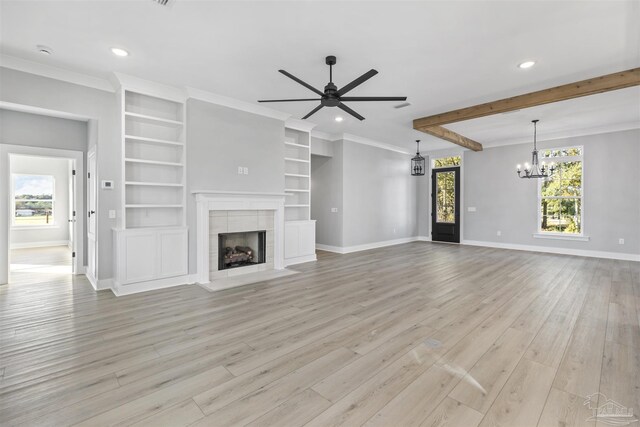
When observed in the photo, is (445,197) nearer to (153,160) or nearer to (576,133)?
(576,133)

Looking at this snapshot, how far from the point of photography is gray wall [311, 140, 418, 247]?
24.4 ft

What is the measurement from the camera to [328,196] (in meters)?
7.70

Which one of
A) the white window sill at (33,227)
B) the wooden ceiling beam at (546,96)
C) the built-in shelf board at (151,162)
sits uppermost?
the wooden ceiling beam at (546,96)

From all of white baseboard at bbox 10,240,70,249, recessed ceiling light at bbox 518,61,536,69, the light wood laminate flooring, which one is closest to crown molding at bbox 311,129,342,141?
the light wood laminate flooring

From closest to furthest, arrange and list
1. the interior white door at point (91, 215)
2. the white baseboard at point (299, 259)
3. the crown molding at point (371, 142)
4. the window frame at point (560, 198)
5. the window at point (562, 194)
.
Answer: the interior white door at point (91, 215)
the white baseboard at point (299, 259)
the window frame at point (560, 198)
the window at point (562, 194)
the crown molding at point (371, 142)

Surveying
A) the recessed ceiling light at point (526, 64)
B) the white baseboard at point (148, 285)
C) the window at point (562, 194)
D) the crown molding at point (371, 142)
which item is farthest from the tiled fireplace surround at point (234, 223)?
the window at point (562, 194)

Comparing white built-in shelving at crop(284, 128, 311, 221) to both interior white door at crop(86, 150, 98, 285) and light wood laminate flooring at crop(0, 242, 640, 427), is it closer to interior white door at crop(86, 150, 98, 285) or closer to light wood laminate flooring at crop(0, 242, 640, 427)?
light wood laminate flooring at crop(0, 242, 640, 427)

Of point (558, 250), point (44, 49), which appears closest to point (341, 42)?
point (44, 49)

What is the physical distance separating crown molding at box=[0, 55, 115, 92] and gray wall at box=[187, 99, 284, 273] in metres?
1.15

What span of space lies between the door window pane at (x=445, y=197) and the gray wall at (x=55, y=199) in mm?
10794

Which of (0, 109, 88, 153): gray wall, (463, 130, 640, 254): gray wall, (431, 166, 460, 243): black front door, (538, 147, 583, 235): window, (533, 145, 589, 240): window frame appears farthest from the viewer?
(431, 166, 460, 243): black front door

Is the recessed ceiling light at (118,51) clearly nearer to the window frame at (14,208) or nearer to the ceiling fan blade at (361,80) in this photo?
the ceiling fan blade at (361,80)

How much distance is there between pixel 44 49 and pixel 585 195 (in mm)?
10188

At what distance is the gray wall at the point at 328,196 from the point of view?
743 cm
